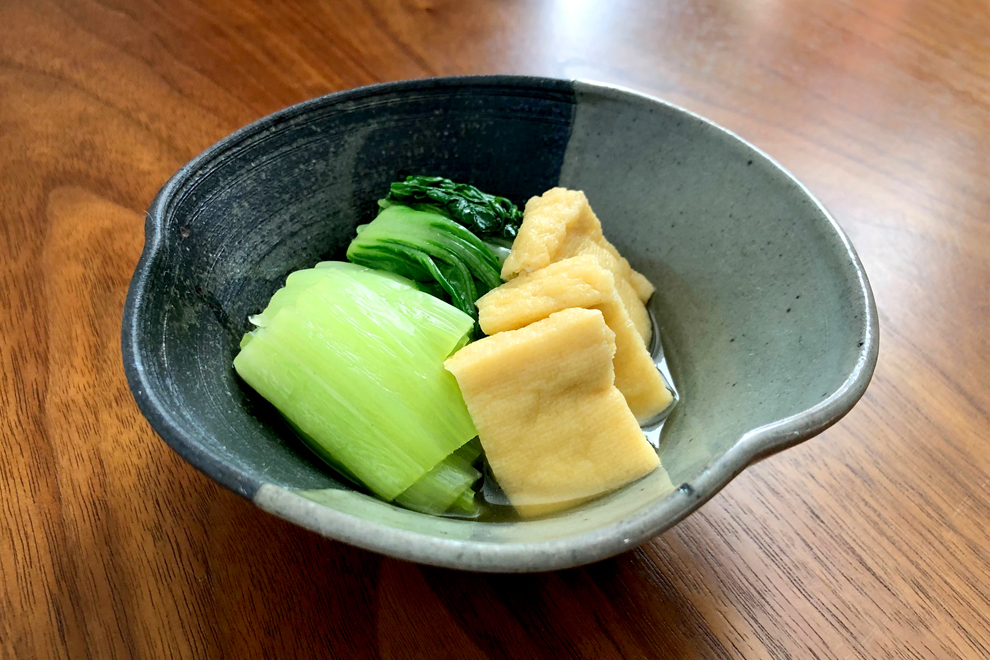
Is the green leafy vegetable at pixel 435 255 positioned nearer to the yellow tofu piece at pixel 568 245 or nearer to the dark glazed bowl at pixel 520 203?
the yellow tofu piece at pixel 568 245

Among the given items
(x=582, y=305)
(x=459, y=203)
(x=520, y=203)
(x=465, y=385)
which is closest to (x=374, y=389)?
(x=465, y=385)

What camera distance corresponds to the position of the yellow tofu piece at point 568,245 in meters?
1.46

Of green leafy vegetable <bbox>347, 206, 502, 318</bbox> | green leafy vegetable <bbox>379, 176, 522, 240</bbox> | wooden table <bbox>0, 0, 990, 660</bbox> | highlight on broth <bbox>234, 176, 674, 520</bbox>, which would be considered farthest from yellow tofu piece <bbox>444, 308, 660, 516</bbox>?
green leafy vegetable <bbox>379, 176, 522, 240</bbox>

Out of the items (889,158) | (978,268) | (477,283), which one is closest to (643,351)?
(477,283)

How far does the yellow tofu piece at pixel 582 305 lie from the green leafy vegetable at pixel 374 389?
0.11 metres

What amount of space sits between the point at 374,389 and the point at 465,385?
200 mm

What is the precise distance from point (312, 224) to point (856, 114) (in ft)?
7.60

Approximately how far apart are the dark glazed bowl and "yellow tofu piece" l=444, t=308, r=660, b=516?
8 cm

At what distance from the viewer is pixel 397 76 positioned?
8.20 ft

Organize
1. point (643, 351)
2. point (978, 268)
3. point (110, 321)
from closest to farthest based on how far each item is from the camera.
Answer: point (643, 351) < point (110, 321) < point (978, 268)

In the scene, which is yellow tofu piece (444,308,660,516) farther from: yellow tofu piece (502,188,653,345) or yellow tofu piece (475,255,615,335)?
yellow tofu piece (502,188,653,345)

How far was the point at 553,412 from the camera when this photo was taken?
127cm

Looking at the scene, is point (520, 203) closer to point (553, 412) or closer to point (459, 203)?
point (459, 203)

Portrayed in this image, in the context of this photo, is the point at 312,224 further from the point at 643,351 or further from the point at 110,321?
the point at 643,351
